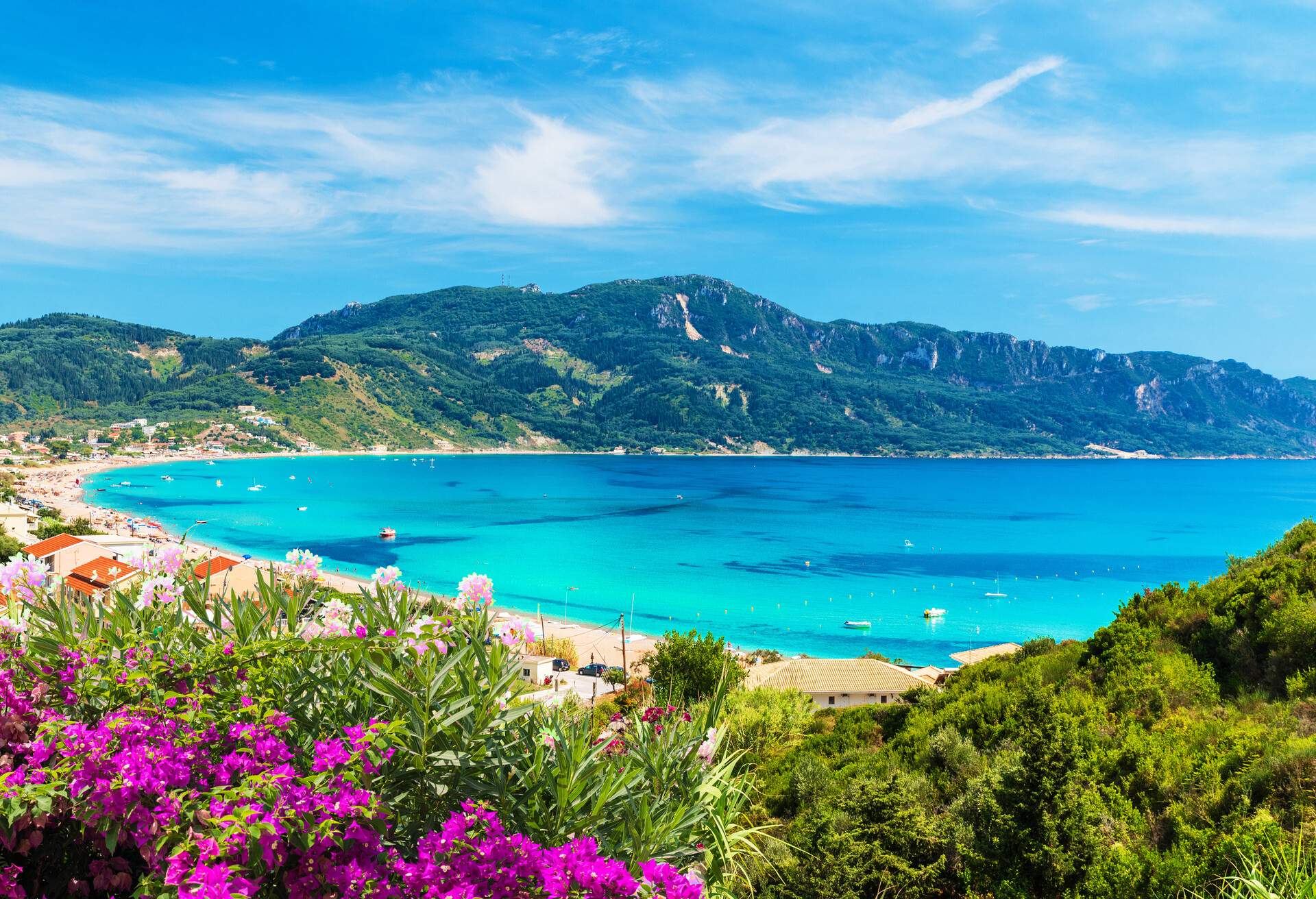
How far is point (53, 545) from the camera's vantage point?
1117 inches

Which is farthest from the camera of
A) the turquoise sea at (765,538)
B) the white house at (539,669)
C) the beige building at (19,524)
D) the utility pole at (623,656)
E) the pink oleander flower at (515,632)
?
the turquoise sea at (765,538)

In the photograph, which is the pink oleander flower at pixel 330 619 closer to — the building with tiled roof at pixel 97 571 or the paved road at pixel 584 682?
the paved road at pixel 584 682

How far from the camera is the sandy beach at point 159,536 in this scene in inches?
1192

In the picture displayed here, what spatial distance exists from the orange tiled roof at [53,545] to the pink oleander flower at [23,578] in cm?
3006

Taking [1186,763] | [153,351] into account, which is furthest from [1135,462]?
[153,351]

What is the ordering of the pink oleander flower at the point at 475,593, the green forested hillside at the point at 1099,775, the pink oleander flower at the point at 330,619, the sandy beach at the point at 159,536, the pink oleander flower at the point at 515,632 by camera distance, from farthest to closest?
the sandy beach at the point at 159,536 < the green forested hillside at the point at 1099,775 < the pink oleander flower at the point at 330,619 < the pink oleander flower at the point at 475,593 < the pink oleander flower at the point at 515,632

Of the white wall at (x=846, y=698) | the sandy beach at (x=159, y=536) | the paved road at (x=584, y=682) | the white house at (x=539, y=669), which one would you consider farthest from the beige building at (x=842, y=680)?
the white house at (x=539, y=669)

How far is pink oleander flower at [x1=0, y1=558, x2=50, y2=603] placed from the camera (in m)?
3.06

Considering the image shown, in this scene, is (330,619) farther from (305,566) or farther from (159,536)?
(159,536)

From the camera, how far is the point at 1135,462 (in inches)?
7785

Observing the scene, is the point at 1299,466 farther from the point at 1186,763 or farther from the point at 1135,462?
the point at 1186,763

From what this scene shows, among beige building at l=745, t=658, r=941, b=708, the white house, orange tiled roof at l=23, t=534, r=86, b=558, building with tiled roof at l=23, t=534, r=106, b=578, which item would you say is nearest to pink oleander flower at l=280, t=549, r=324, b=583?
beige building at l=745, t=658, r=941, b=708

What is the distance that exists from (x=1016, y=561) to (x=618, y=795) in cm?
6029

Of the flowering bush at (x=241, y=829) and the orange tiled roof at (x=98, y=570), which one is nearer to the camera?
the flowering bush at (x=241, y=829)
